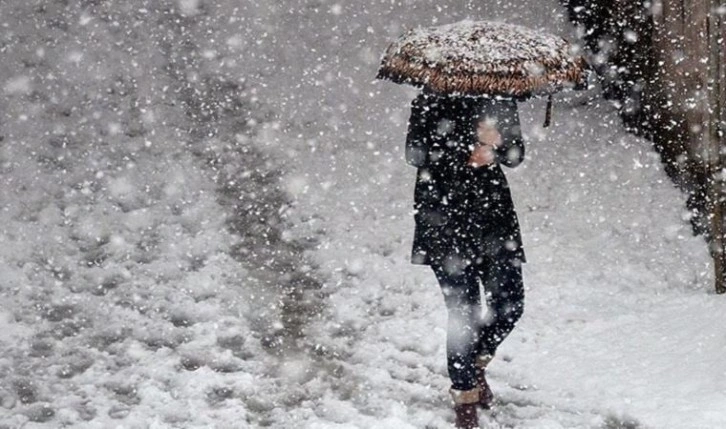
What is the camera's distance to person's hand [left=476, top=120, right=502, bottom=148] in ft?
15.8

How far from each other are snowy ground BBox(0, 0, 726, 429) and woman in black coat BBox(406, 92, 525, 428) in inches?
25.7

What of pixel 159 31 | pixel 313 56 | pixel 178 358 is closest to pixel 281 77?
pixel 313 56

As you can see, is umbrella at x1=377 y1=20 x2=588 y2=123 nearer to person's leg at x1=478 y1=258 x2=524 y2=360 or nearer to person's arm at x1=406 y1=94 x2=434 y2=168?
person's arm at x1=406 y1=94 x2=434 y2=168

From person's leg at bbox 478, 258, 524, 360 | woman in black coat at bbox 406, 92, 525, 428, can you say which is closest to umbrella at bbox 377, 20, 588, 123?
woman in black coat at bbox 406, 92, 525, 428

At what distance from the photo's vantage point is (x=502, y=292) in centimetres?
504

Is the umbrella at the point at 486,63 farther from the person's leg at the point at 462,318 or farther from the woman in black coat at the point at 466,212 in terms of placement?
the person's leg at the point at 462,318

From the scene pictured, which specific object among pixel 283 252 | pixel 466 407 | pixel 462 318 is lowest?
pixel 466 407

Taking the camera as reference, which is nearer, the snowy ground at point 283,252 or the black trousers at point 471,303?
the black trousers at point 471,303

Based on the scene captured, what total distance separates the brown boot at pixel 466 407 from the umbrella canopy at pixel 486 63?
5.28ft

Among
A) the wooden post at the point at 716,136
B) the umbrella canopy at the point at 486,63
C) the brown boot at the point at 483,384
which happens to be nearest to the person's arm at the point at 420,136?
the umbrella canopy at the point at 486,63

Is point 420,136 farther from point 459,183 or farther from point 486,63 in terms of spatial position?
point 486,63

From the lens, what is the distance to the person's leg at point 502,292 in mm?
5012

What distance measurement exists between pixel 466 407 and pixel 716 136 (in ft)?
9.76

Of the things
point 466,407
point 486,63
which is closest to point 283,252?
point 466,407
